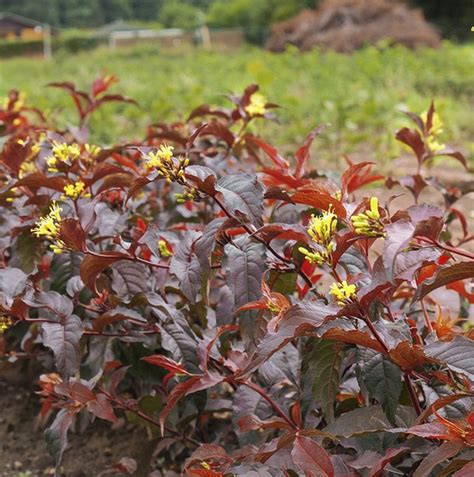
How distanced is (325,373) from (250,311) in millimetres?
179

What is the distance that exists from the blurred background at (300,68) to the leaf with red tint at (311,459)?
114 centimetres

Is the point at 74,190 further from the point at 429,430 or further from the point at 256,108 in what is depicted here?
the point at 429,430

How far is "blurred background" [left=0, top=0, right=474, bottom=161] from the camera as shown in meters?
6.09

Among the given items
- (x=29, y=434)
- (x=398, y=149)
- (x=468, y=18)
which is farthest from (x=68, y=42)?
(x=29, y=434)

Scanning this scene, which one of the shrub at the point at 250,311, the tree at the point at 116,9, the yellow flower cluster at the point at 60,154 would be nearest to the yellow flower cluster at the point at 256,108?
the shrub at the point at 250,311

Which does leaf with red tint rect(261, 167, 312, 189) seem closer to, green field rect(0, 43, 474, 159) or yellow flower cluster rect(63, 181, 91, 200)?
yellow flower cluster rect(63, 181, 91, 200)

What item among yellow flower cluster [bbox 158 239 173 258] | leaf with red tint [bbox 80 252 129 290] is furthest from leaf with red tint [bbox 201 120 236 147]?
leaf with red tint [bbox 80 252 129 290]

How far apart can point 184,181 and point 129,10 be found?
216ft

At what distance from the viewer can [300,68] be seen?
1295 cm

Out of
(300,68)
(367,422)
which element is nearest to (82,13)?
(300,68)

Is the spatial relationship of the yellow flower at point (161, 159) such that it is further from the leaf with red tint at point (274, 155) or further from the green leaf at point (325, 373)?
the leaf with red tint at point (274, 155)

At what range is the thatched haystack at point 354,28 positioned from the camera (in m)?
19.7

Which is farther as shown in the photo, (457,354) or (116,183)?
(116,183)

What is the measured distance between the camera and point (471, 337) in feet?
3.97
